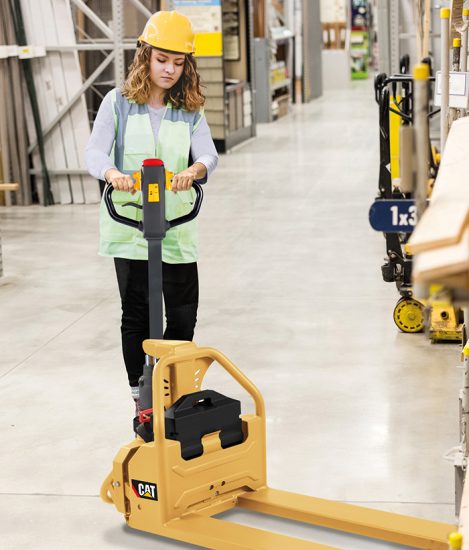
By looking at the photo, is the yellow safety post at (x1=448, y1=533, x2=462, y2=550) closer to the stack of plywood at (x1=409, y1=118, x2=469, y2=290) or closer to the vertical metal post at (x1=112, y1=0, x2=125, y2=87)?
the stack of plywood at (x1=409, y1=118, x2=469, y2=290)

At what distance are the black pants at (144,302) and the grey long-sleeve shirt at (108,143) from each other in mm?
405

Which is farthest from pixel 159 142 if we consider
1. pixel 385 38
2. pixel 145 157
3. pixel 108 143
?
pixel 385 38

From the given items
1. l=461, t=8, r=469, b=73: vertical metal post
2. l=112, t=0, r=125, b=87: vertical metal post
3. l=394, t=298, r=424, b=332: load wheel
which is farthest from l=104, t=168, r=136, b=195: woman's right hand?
l=112, t=0, r=125, b=87: vertical metal post

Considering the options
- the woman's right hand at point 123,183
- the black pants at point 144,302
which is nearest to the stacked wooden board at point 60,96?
the black pants at point 144,302

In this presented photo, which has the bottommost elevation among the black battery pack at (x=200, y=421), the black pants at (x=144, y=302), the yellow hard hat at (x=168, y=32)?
the black battery pack at (x=200, y=421)

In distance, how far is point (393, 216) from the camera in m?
2.53

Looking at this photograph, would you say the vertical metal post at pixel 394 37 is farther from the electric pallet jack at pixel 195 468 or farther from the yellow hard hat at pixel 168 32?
the electric pallet jack at pixel 195 468

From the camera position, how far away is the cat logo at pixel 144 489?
11.4ft

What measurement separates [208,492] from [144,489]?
23 centimetres

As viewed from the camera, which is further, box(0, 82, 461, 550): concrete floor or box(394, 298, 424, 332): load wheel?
box(394, 298, 424, 332): load wheel

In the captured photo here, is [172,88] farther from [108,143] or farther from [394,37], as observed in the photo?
[394,37]

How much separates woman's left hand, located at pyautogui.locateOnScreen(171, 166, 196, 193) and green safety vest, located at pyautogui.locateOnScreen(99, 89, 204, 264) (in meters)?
0.30

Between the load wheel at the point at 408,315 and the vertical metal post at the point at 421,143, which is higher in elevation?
the vertical metal post at the point at 421,143

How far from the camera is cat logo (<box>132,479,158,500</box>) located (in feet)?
11.4
